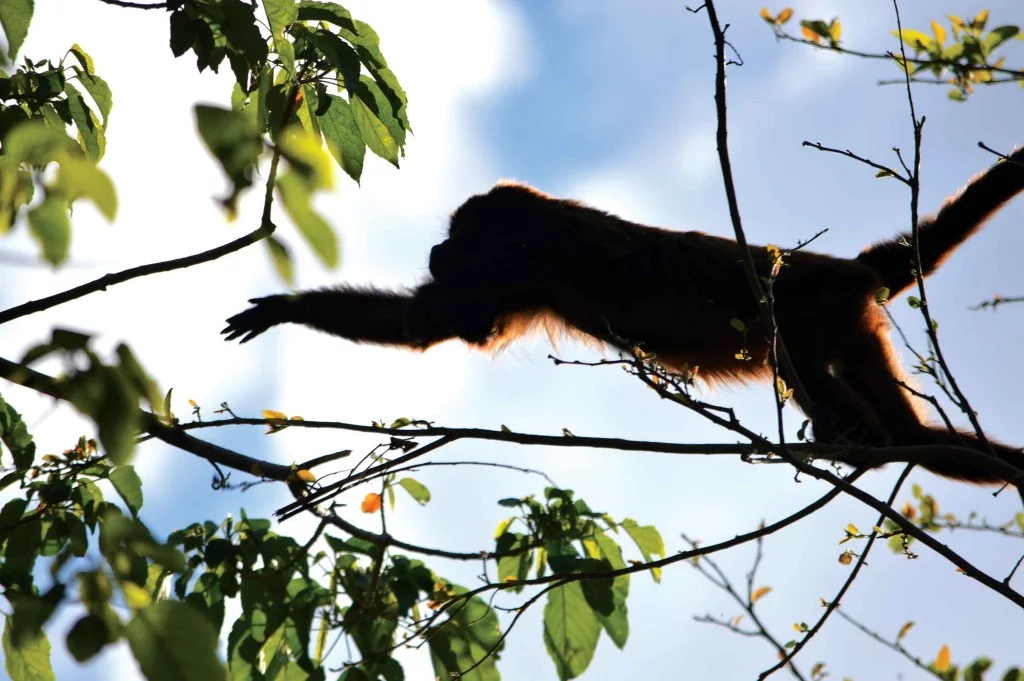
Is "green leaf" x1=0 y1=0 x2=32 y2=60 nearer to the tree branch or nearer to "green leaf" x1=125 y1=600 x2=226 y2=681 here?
the tree branch

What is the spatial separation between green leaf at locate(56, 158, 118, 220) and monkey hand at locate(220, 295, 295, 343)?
149 inches

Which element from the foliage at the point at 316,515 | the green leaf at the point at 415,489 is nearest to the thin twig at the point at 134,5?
the foliage at the point at 316,515

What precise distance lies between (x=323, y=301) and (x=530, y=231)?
3.99ft

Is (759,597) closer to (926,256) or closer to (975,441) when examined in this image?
(975,441)

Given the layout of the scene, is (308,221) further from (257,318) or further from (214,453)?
(257,318)

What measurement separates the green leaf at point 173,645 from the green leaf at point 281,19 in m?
1.94

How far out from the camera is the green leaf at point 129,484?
106 inches

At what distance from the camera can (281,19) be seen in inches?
106

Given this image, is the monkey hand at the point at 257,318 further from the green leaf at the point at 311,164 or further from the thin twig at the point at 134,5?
the green leaf at the point at 311,164

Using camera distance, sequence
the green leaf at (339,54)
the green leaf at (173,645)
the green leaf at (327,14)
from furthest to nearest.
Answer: the green leaf at (327,14) → the green leaf at (339,54) → the green leaf at (173,645)

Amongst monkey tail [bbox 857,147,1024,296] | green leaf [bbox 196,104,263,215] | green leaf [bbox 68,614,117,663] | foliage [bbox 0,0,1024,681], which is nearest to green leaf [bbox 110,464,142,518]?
foliage [bbox 0,0,1024,681]

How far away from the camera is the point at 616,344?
15.1 feet

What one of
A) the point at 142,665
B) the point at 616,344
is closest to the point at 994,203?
the point at 616,344

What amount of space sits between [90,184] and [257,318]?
384cm
